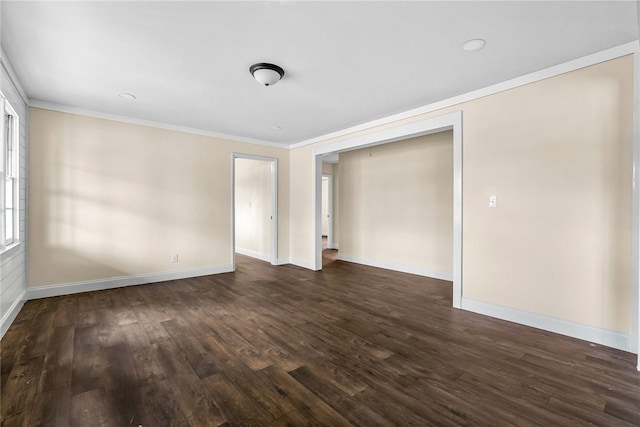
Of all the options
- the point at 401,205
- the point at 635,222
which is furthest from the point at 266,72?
the point at 401,205

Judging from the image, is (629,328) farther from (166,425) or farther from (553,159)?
(166,425)

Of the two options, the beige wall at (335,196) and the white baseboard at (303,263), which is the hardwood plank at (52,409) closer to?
the white baseboard at (303,263)

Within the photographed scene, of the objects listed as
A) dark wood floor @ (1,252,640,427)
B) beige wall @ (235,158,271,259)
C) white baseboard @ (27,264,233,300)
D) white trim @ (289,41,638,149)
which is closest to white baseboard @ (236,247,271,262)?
beige wall @ (235,158,271,259)

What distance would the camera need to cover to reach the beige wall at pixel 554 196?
242 cm

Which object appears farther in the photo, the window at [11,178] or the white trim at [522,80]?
the window at [11,178]

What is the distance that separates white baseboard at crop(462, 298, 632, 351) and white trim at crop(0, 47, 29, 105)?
5182 mm

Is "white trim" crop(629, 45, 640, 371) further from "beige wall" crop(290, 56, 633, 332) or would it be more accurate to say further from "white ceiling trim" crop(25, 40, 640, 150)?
"white ceiling trim" crop(25, 40, 640, 150)

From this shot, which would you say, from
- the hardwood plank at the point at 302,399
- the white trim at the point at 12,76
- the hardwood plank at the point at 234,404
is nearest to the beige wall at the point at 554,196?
the hardwood plank at the point at 302,399

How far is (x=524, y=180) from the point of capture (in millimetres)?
2908

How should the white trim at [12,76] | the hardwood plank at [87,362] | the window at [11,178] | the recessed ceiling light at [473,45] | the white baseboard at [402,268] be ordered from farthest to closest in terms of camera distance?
the white baseboard at [402,268]
the window at [11,178]
the white trim at [12,76]
the recessed ceiling light at [473,45]
the hardwood plank at [87,362]

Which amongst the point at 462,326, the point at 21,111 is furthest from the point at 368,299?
the point at 21,111

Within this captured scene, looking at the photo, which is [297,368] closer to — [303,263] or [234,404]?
[234,404]

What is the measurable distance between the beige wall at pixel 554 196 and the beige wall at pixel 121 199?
4.05 m

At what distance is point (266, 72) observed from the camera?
2631 millimetres
